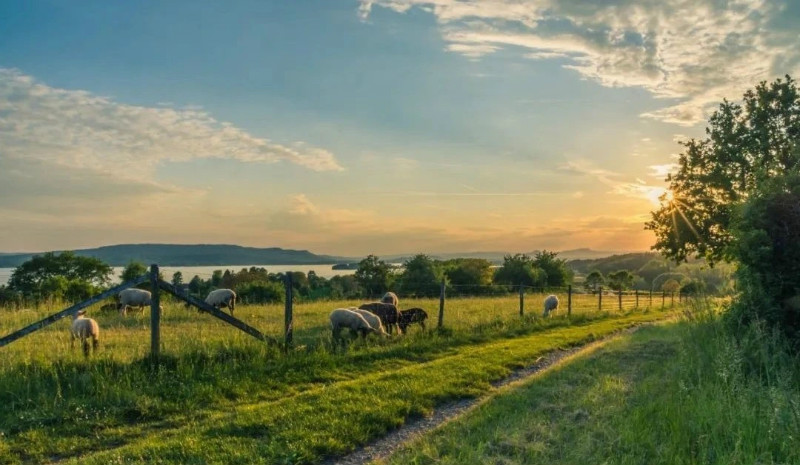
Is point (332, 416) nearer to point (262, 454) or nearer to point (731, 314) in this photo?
point (262, 454)

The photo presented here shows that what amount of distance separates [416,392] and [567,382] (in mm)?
3144

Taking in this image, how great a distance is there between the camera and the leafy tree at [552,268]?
80312 millimetres

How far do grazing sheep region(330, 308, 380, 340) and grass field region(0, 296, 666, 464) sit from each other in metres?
0.72

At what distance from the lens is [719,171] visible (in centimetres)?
2883

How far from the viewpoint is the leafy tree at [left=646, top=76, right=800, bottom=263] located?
2758 cm

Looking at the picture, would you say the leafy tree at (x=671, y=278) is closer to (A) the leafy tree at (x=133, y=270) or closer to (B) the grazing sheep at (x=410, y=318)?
(B) the grazing sheep at (x=410, y=318)

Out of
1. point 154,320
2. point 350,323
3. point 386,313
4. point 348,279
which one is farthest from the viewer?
point 348,279

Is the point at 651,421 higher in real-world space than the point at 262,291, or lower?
higher

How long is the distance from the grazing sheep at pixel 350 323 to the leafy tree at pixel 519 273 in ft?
194

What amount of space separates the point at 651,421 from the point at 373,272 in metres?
58.5

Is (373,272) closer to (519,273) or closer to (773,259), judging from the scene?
(519,273)

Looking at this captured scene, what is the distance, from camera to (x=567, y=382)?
10.9 metres

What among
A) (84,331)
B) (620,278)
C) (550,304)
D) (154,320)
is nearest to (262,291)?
(550,304)

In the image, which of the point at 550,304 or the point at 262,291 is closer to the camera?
the point at 550,304
